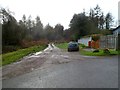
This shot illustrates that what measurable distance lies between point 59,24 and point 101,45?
85548 mm

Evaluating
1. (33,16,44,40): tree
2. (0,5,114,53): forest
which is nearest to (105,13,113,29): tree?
(0,5,114,53): forest

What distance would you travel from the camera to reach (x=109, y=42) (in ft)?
106

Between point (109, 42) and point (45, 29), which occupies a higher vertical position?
point (45, 29)

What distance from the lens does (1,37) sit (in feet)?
155

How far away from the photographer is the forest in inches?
1966

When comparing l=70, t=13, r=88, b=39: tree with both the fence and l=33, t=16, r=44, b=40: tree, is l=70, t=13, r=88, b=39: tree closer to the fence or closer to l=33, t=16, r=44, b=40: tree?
l=33, t=16, r=44, b=40: tree

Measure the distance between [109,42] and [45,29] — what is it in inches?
3009

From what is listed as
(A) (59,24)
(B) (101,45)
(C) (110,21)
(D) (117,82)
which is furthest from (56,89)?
(A) (59,24)

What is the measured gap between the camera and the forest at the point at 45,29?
4994cm

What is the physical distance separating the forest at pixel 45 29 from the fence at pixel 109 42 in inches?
764

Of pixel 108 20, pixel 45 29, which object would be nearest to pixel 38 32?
pixel 45 29

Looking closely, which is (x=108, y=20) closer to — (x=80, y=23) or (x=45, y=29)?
(x=80, y=23)

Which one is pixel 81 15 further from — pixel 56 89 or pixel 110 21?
pixel 56 89

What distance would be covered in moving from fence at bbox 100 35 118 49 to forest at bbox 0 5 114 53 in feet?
63.7
